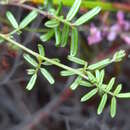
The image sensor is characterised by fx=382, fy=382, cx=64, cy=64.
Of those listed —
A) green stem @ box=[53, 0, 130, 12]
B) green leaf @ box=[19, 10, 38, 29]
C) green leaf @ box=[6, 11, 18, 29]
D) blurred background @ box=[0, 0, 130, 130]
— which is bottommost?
blurred background @ box=[0, 0, 130, 130]

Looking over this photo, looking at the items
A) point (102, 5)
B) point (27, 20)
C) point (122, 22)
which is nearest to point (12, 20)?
Result: point (27, 20)

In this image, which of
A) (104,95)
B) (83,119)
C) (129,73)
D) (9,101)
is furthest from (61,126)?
(104,95)

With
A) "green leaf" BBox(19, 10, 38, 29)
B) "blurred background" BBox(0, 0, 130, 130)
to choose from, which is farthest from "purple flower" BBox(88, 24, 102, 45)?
"green leaf" BBox(19, 10, 38, 29)

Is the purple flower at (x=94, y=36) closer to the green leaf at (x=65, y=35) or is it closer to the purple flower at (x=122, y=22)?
the purple flower at (x=122, y=22)

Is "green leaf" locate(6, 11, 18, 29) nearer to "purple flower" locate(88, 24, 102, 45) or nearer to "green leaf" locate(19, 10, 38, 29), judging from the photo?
"green leaf" locate(19, 10, 38, 29)

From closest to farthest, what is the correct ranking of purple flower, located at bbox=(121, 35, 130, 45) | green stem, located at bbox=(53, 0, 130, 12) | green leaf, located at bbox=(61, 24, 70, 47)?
green leaf, located at bbox=(61, 24, 70, 47) → green stem, located at bbox=(53, 0, 130, 12) → purple flower, located at bbox=(121, 35, 130, 45)

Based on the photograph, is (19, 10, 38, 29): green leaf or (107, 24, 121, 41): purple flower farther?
(107, 24, 121, 41): purple flower

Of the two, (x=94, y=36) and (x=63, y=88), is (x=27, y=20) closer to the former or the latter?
(x=94, y=36)

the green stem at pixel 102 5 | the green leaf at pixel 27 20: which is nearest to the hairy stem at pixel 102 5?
the green stem at pixel 102 5

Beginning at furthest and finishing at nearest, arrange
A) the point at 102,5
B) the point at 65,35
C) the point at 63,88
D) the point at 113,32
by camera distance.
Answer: the point at 63,88
the point at 113,32
the point at 102,5
the point at 65,35
